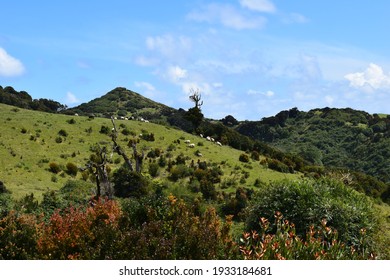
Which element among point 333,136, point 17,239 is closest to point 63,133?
point 17,239

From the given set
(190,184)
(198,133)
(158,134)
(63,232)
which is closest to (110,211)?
(63,232)

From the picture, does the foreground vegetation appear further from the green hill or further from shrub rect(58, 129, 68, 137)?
the green hill

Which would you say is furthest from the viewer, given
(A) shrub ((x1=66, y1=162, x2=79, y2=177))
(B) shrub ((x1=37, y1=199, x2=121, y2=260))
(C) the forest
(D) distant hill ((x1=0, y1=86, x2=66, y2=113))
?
(D) distant hill ((x1=0, y1=86, x2=66, y2=113))

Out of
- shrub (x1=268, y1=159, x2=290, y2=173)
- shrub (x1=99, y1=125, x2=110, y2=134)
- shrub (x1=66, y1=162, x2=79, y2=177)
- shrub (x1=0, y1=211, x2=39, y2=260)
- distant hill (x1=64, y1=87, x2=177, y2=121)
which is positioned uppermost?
distant hill (x1=64, y1=87, x2=177, y2=121)

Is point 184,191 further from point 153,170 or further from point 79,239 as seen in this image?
point 79,239

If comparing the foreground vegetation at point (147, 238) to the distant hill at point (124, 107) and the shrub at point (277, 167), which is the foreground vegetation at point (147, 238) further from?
the distant hill at point (124, 107)

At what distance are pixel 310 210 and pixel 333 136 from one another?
355 ft

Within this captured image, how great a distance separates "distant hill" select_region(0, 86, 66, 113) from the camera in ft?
263

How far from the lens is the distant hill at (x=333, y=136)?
97.5 m

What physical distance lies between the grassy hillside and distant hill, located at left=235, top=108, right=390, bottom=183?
4317cm

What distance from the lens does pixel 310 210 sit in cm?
1645

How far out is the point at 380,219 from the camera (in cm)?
2023

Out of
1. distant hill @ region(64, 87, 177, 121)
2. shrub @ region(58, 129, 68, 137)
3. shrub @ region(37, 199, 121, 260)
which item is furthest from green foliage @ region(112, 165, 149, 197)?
A: distant hill @ region(64, 87, 177, 121)

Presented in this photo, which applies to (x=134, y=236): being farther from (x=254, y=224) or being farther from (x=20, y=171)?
(x=20, y=171)
